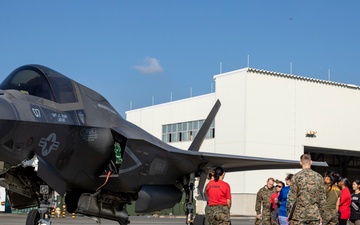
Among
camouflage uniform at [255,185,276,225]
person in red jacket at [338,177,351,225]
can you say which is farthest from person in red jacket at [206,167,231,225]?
camouflage uniform at [255,185,276,225]

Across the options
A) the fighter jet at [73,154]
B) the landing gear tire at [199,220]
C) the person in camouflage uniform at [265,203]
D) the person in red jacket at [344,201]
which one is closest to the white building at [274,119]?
the person in camouflage uniform at [265,203]

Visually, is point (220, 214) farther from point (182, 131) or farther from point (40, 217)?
point (182, 131)

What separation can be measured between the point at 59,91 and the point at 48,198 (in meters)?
1.72

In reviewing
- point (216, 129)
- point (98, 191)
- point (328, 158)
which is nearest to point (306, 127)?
point (216, 129)

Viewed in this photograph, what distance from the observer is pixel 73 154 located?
925cm

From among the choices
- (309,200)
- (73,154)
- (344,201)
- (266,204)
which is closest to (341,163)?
(266,204)

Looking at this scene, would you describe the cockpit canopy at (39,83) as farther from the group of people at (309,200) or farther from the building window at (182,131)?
the building window at (182,131)

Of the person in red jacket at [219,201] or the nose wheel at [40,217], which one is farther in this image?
the person in red jacket at [219,201]

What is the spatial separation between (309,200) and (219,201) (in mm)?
3188

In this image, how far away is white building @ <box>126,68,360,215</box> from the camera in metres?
36.4

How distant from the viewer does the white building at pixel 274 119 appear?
3638 centimetres

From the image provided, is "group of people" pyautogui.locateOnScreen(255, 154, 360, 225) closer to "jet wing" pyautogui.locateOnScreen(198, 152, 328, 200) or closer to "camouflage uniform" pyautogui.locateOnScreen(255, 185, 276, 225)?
"camouflage uniform" pyautogui.locateOnScreen(255, 185, 276, 225)

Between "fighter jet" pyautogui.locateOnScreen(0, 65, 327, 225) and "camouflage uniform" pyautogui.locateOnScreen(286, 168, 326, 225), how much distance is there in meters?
3.19

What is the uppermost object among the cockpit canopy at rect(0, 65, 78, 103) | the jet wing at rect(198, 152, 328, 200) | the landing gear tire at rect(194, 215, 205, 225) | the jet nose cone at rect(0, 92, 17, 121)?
the cockpit canopy at rect(0, 65, 78, 103)
